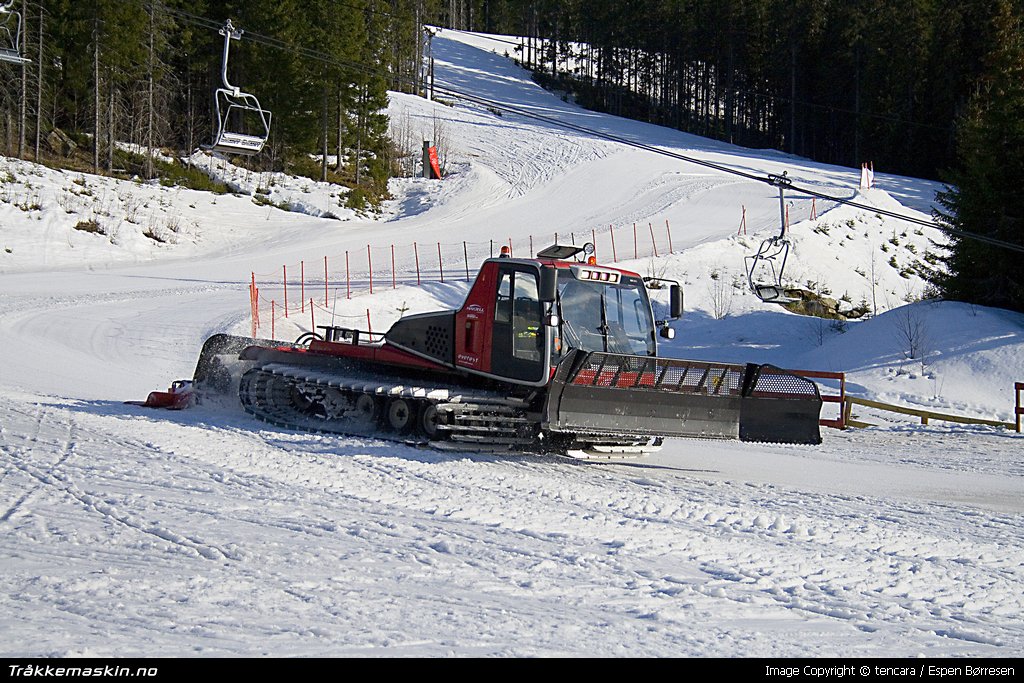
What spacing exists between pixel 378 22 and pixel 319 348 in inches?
1588

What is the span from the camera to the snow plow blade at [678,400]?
10211 mm

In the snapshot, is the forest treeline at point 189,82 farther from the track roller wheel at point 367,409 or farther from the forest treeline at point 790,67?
the forest treeline at point 790,67

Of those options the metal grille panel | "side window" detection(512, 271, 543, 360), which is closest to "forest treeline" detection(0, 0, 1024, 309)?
the metal grille panel

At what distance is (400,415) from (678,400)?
3.30 m

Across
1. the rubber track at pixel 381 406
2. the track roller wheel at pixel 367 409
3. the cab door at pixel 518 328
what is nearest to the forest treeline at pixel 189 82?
the rubber track at pixel 381 406

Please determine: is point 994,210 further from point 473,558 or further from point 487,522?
point 473,558

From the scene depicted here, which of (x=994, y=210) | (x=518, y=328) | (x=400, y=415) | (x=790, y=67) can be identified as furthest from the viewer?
(x=790, y=67)

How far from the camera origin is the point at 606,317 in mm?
11000

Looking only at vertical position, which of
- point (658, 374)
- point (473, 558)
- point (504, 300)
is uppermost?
point (504, 300)

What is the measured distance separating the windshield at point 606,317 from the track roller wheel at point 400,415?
2131 millimetres

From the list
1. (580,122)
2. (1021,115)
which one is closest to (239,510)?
(1021,115)

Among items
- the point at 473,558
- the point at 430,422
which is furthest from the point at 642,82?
the point at 473,558

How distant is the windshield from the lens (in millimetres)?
10797
